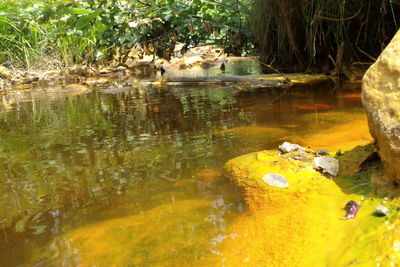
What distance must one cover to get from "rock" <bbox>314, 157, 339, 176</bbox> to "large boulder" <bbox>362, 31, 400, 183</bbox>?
24 cm

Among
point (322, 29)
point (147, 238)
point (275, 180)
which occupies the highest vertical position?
point (322, 29)

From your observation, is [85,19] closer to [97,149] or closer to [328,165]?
[97,149]

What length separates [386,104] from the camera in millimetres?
1392

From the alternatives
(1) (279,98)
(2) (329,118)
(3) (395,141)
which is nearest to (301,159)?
(3) (395,141)

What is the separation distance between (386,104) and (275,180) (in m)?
0.56

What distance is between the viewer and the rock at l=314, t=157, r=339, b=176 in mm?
1660

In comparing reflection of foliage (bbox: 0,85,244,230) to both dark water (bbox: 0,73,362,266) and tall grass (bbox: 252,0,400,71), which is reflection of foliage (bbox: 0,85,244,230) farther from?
tall grass (bbox: 252,0,400,71)

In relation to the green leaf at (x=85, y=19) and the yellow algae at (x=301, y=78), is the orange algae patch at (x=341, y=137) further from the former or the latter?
the green leaf at (x=85, y=19)

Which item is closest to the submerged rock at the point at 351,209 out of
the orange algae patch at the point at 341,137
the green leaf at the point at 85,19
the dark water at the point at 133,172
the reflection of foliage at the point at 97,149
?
the dark water at the point at 133,172

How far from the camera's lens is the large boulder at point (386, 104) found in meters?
1.33

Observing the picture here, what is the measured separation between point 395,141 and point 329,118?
153cm

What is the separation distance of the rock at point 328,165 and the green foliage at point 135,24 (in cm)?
484

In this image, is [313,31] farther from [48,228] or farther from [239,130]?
[48,228]

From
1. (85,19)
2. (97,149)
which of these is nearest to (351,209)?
(97,149)
